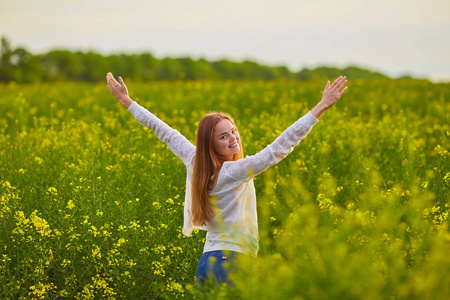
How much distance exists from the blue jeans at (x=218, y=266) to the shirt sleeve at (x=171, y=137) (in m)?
0.72

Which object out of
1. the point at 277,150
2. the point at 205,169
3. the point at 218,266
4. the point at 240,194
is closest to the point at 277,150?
the point at 277,150

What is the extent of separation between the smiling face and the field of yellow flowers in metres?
0.39

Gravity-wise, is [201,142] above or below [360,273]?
above

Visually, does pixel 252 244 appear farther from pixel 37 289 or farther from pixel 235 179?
pixel 37 289

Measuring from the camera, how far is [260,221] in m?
4.70

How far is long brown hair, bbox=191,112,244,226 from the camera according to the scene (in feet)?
10.4

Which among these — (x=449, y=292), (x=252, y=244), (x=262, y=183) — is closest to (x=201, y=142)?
(x=252, y=244)

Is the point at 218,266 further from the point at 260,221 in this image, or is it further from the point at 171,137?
the point at 260,221

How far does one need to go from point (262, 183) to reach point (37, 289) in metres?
2.44

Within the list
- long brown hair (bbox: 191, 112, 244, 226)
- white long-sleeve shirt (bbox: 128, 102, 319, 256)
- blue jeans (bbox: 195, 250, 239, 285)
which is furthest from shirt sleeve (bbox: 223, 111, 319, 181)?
blue jeans (bbox: 195, 250, 239, 285)

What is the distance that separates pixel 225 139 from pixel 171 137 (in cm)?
55

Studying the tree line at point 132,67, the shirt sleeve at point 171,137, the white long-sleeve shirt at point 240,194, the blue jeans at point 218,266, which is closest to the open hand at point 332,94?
the white long-sleeve shirt at point 240,194

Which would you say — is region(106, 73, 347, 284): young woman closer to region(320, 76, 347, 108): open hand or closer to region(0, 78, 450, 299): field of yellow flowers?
region(320, 76, 347, 108): open hand

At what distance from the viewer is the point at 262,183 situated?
5262 millimetres
